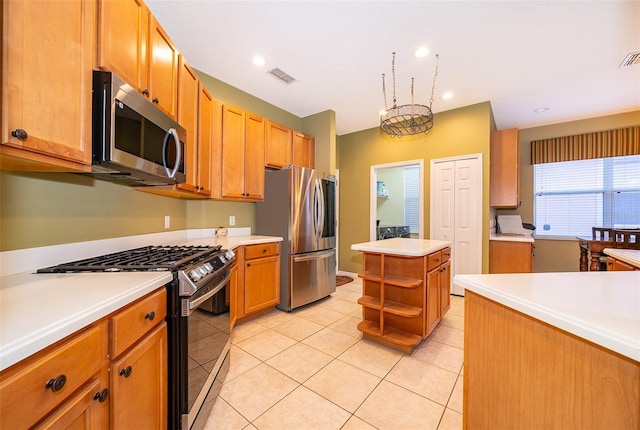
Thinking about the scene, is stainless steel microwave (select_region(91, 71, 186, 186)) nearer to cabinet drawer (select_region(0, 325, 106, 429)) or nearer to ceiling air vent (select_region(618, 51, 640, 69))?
cabinet drawer (select_region(0, 325, 106, 429))

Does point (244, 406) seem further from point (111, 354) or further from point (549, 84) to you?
point (549, 84)

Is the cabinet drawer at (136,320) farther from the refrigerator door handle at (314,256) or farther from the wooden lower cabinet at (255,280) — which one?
the refrigerator door handle at (314,256)

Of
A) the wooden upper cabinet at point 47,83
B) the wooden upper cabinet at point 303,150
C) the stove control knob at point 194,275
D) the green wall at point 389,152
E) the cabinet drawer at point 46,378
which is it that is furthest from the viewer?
the wooden upper cabinet at point 303,150

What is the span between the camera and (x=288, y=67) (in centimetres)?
277

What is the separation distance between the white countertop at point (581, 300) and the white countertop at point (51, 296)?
138cm

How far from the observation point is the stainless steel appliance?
1.24m

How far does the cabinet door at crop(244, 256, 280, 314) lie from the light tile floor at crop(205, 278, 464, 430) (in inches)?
9.1

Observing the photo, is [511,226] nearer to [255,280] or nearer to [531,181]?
[531,181]

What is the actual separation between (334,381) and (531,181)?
5086 mm

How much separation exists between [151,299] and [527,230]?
5.57m

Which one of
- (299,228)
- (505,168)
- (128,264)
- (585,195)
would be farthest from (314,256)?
(585,195)

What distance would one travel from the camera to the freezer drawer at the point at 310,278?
301 centimetres

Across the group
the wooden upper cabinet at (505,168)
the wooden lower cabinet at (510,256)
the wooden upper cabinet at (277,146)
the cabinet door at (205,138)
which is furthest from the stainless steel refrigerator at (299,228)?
the wooden upper cabinet at (505,168)

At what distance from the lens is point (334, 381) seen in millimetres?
1799
